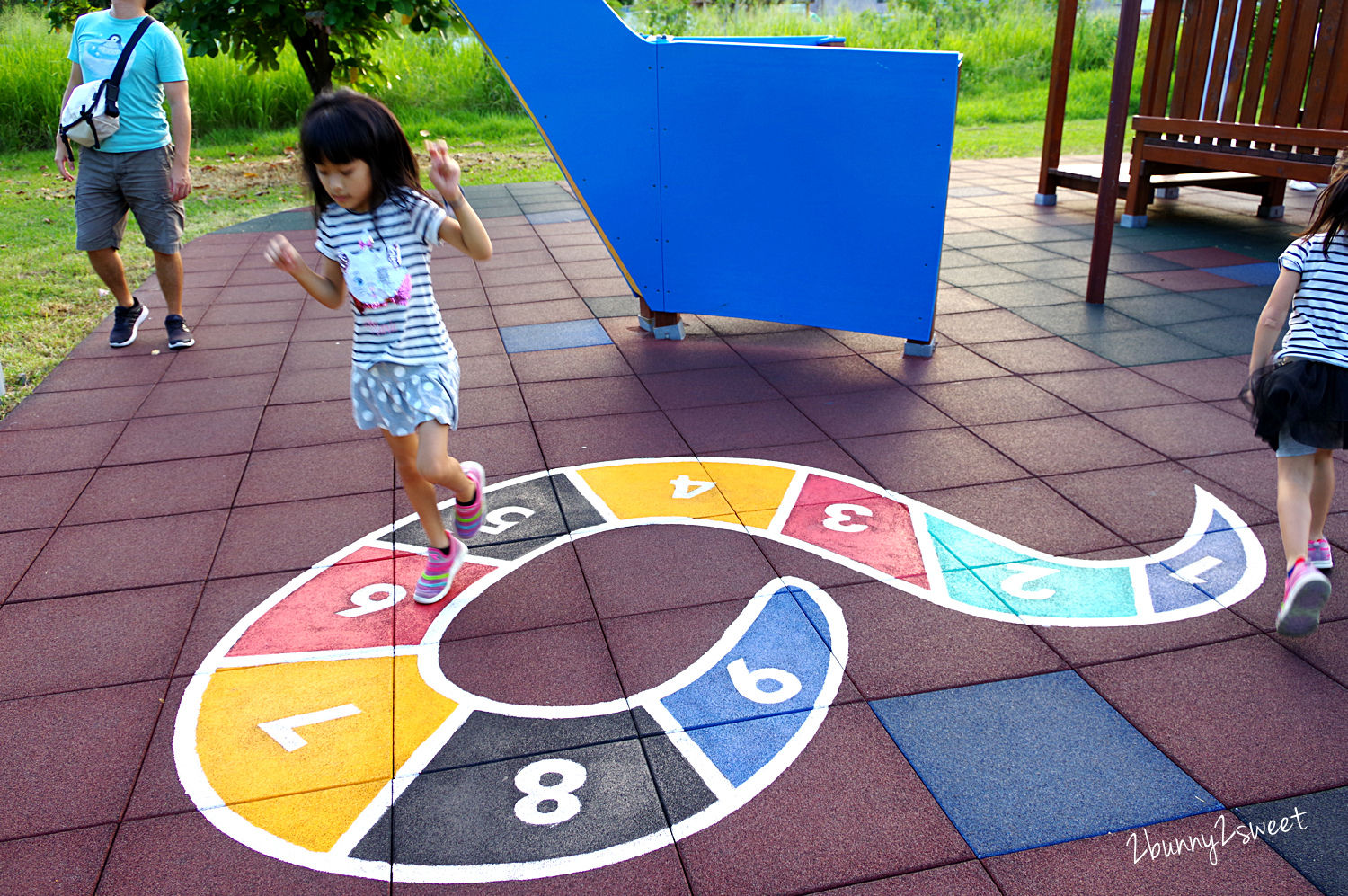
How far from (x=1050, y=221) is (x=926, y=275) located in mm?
4153

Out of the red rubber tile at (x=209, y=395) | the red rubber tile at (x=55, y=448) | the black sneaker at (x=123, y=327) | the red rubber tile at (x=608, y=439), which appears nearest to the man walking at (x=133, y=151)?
the black sneaker at (x=123, y=327)

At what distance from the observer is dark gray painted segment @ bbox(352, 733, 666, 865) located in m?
2.15

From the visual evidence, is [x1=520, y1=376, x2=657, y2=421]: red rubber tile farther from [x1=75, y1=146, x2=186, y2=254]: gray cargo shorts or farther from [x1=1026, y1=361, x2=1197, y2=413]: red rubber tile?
[x1=75, y1=146, x2=186, y2=254]: gray cargo shorts

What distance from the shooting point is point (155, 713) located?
2648 millimetres

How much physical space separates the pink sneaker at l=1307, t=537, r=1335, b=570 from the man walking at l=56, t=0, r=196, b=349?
5387 mm

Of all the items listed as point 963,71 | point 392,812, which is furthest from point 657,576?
point 963,71

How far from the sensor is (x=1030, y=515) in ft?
11.8

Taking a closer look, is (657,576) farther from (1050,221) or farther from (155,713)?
(1050,221)

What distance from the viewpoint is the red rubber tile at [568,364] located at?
5.17m

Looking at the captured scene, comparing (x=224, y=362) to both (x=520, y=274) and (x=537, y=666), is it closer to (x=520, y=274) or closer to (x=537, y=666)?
(x=520, y=274)

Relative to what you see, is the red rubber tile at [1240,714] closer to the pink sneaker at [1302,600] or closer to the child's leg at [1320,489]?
the pink sneaker at [1302,600]

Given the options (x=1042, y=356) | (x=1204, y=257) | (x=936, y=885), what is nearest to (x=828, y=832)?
(x=936, y=885)

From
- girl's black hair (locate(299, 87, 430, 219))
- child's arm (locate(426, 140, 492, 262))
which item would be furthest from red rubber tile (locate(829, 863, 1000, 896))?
girl's black hair (locate(299, 87, 430, 219))

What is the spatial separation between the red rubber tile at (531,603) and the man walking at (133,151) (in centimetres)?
345
